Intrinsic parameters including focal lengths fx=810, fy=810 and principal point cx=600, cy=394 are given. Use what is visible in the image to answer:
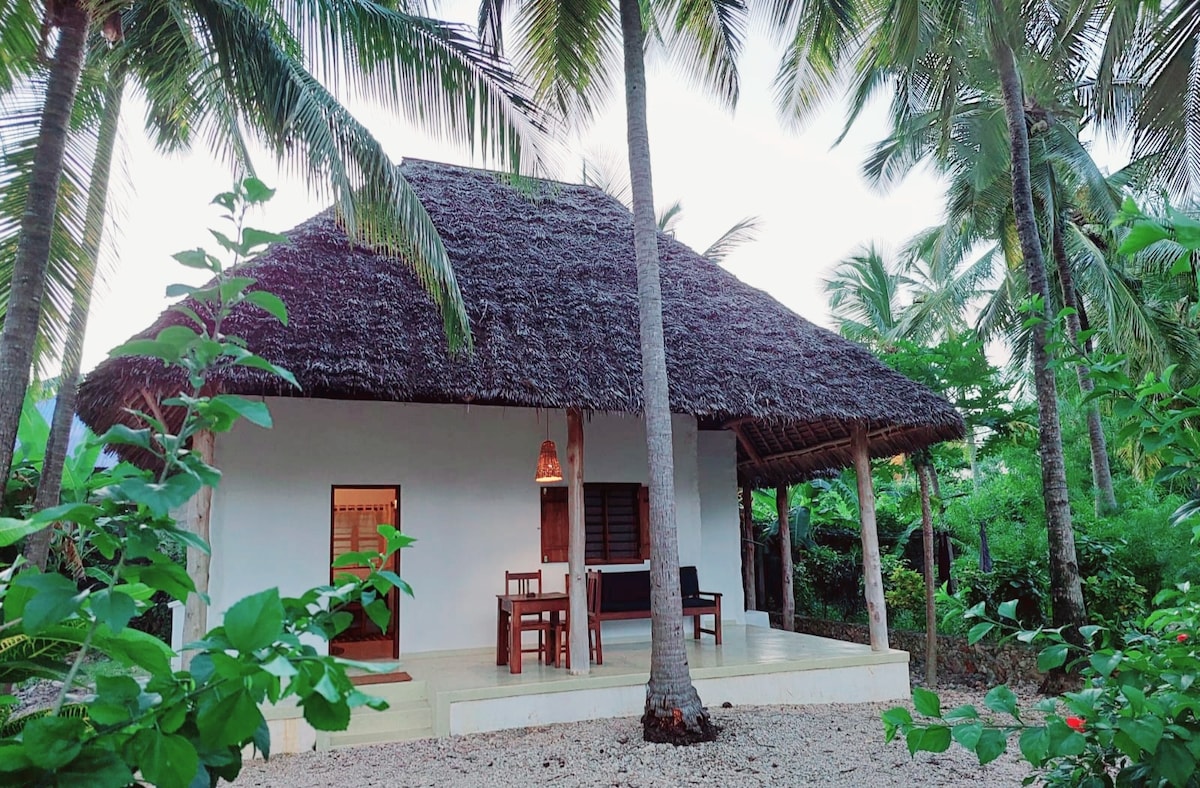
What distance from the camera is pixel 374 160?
5434 millimetres

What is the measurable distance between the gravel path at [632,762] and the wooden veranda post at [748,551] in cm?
517

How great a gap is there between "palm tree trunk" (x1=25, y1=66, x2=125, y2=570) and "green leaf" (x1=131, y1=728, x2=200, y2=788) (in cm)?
708

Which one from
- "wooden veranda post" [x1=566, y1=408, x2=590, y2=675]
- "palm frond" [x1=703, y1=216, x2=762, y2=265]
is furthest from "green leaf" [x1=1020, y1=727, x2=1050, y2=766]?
"palm frond" [x1=703, y1=216, x2=762, y2=265]

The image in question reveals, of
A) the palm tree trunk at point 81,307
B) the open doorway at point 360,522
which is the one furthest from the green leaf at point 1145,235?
the open doorway at point 360,522

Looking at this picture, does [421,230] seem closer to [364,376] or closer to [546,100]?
[364,376]

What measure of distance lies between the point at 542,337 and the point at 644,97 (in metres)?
2.10

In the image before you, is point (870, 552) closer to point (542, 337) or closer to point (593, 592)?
point (593, 592)

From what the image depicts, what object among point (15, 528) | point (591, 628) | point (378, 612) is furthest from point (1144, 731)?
point (591, 628)

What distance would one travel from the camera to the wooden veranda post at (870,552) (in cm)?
745

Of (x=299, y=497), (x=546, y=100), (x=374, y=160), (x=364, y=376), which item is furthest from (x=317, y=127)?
(x=299, y=497)

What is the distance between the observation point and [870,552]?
7.61m

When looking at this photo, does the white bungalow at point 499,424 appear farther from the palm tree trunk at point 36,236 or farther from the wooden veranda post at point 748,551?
the wooden veranda post at point 748,551

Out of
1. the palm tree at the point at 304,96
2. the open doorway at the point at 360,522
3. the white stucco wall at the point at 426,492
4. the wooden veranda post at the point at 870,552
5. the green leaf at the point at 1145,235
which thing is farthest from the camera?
the open doorway at the point at 360,522

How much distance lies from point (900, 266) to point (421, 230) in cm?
1628
